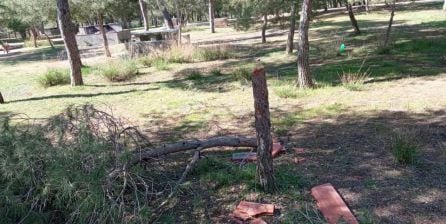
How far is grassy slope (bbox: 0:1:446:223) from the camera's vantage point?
13.8 feet

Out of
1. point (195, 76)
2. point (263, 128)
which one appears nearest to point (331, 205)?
point (263, 128)

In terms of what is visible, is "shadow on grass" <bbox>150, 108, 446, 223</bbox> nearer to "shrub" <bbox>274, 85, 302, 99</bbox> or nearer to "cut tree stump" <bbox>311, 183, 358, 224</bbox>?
"cut tree stump" <bbox>311, 183, 358, 224</bbox>

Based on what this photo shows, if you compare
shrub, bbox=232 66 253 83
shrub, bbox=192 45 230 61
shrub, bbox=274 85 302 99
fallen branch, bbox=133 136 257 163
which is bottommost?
shrub, bbox=274 85 302 99

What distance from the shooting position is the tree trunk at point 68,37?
34.8 feet

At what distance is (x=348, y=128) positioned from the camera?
597 cm

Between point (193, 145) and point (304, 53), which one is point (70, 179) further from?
point (304, 53)

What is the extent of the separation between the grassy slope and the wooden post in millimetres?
173

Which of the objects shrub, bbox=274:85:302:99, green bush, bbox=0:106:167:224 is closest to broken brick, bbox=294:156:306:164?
green bush, bbox=0:106:167:224

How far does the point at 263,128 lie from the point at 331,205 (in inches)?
34.5

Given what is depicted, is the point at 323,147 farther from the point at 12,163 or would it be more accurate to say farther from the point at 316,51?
the point at 316,51

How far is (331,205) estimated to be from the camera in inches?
142

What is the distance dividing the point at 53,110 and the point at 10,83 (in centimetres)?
582

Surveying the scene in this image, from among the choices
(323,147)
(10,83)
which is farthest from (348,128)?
(10,83)

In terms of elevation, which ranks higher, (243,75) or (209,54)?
(209,54)
